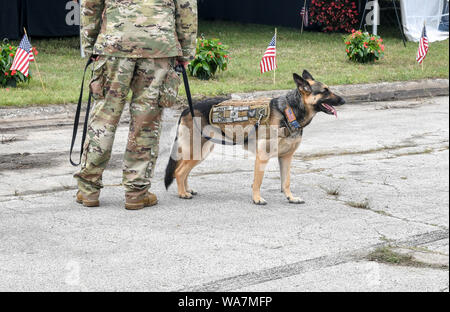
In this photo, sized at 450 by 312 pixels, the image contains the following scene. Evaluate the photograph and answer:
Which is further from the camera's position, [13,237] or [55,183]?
[55,183]

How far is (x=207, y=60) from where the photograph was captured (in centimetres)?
1323

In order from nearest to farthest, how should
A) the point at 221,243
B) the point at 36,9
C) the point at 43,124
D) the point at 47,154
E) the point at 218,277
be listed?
the point at 218,277 < the point at 221,243 < the point at 47,154 < the point at 43,124 < the point at 36,9

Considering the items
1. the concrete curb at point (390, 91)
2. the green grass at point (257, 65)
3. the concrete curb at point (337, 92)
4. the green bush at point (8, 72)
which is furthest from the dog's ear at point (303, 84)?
the green bush at point (8, 72)

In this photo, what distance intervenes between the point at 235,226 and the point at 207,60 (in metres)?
7.92

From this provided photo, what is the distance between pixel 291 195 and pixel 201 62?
7.17 m

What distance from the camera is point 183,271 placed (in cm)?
460

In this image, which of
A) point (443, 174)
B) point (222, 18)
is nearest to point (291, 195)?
point (443, 174)

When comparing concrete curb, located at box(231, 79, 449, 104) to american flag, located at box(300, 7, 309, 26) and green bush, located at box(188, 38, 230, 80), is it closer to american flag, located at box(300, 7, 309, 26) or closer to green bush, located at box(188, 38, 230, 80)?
green bush, located at box(188, 38, 230, 80)

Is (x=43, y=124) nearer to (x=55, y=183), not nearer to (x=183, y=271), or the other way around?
(x=55, y=183)

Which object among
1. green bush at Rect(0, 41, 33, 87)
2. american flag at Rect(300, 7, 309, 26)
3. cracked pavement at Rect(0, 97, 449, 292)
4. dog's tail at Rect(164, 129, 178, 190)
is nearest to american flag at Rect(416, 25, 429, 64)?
cracked pavement at Rect(0, 97, 449, 292)

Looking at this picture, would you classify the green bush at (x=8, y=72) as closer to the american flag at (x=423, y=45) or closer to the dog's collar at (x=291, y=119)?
the dog's collar at (x=291, y=119)

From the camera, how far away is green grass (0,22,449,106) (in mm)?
11953

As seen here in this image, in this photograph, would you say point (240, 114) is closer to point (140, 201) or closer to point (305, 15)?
point (140, 201)

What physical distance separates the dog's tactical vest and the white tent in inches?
585
